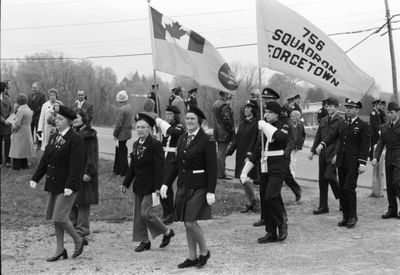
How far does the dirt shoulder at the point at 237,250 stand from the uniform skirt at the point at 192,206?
60 cm

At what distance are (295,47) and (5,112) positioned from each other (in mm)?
7763

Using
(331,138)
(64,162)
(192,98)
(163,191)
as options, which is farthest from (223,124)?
(64,162)

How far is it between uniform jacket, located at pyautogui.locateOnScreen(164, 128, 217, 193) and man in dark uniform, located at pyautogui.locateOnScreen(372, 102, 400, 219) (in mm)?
4423

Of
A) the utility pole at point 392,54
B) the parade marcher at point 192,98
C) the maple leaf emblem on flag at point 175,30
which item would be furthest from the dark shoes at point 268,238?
the utility pole at point 392,54

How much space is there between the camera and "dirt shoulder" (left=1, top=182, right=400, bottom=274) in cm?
644

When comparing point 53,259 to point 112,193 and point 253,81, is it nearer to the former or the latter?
point 112,193

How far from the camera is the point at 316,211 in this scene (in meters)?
10.0

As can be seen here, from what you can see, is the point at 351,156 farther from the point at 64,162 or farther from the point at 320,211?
the point at 64,162

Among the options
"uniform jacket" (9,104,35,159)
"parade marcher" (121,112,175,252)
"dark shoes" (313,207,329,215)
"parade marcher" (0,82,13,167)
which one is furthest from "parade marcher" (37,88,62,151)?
"dark shoes" (313,207,329,215)

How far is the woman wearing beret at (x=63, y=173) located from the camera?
6.79 metres

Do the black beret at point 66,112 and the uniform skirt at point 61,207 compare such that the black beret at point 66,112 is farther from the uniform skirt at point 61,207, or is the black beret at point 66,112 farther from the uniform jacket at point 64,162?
the uniform skirt at point 61,207

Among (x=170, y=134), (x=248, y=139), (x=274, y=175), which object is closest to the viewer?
(x=274, y=175)

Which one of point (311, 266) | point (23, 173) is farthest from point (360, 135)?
point (23, 173)

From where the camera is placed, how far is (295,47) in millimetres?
8250
